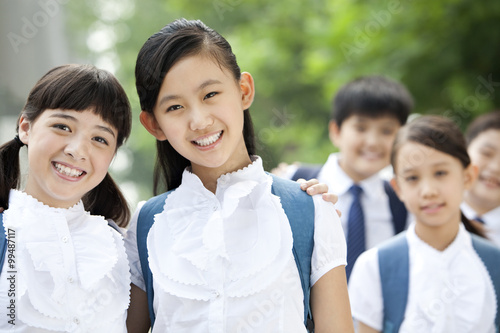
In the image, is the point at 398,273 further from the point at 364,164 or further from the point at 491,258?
the point at 364,164

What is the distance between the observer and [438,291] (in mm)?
2742

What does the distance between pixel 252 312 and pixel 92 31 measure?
469 inches

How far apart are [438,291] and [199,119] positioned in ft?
4.45

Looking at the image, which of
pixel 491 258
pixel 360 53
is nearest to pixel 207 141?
pixel 491 258

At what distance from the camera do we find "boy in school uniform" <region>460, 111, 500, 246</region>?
413cm

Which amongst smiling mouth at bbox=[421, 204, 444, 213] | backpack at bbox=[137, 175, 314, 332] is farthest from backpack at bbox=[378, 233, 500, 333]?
backpack at bbox=[137, 175, 314, 332]

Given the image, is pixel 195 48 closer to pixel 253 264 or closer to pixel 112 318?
pixel 253 264

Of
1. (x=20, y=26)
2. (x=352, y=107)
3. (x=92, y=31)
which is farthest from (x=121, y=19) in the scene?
(x=352, y=107)

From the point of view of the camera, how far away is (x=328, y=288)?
2154 mm

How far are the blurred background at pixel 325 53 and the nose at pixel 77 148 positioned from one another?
2.32ft

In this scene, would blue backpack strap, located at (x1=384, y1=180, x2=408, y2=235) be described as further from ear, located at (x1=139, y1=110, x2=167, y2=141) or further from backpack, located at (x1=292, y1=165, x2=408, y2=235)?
ear, located at (x1=139, y1=110, x2=167, y2=141)

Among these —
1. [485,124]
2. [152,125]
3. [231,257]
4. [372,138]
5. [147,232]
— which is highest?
[485,124]

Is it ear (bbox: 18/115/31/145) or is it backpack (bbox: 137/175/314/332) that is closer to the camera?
backpack (bbox: 137/175/314/332)

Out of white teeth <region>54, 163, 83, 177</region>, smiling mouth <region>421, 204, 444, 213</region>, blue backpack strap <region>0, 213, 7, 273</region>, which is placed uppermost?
white teeth <region>54, 163, 83, 177</region>
